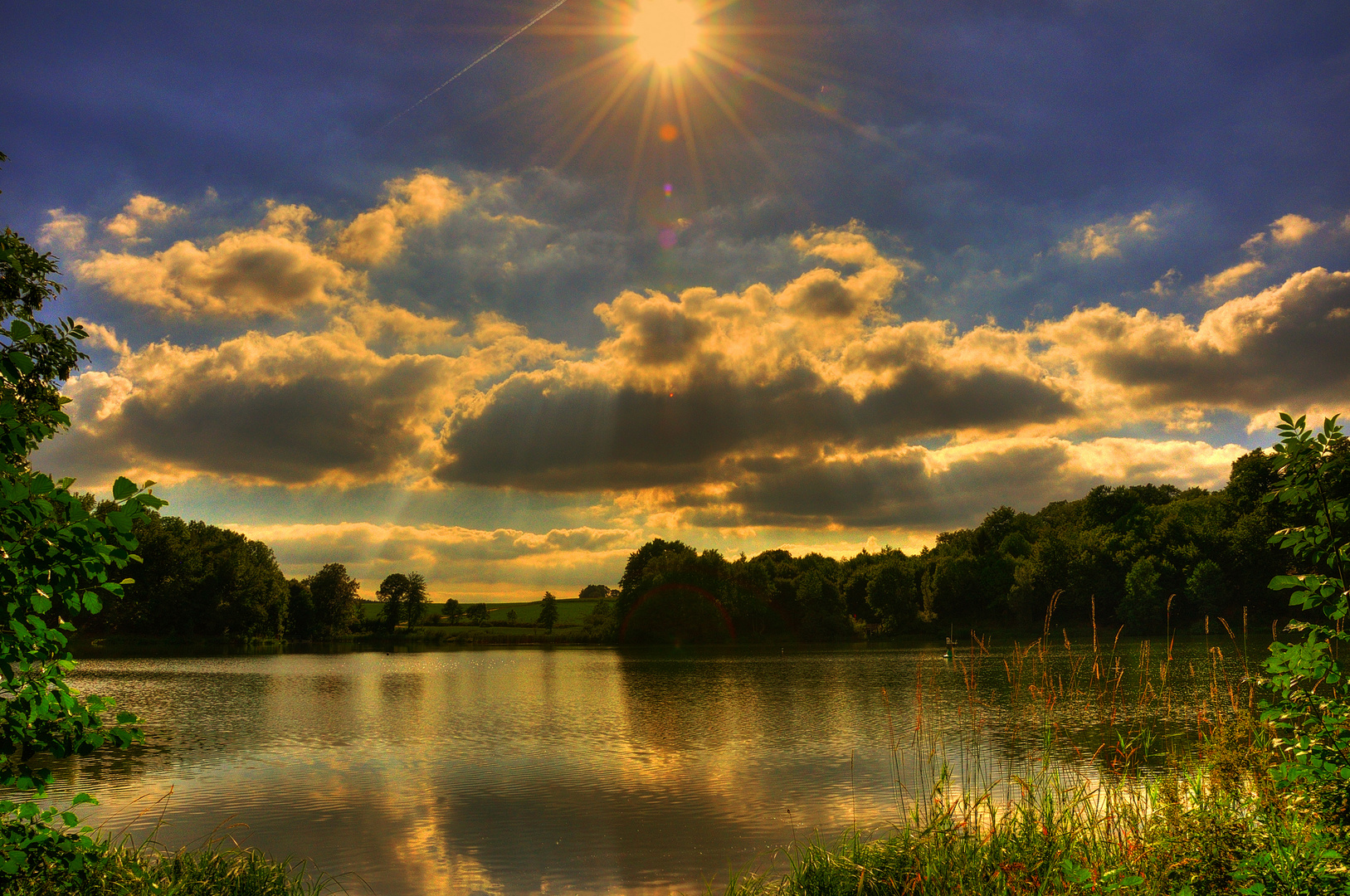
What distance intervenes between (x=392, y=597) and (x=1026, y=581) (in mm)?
108690

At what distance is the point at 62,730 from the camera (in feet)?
17.1

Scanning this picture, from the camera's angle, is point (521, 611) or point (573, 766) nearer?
point (573, 766)

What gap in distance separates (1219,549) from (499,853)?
105487 millimetres

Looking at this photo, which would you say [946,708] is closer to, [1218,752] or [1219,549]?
[1218,752]

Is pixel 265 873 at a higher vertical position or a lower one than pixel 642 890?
higher

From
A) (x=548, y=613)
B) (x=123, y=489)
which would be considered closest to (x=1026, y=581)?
(x=548, y=613)

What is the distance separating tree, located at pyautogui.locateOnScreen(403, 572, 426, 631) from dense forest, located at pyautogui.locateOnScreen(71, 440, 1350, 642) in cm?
1487

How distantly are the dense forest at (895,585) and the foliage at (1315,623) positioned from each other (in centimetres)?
9066

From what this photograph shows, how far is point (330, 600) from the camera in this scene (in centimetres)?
14012

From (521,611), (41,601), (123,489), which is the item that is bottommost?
(521,611)

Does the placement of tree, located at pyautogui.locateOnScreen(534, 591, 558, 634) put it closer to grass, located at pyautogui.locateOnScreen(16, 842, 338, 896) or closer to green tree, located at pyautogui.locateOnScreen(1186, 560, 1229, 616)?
green tree, located at pyautogui.locateOnScreen(1186, 560, 1229, 616)

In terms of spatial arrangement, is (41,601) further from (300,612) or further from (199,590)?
(300,612)

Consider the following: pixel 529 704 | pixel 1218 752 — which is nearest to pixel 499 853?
pixel 1218 752

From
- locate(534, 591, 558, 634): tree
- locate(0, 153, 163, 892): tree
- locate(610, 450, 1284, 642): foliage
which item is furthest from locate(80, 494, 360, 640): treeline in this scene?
locate(0, 153, 163, 892): tree
